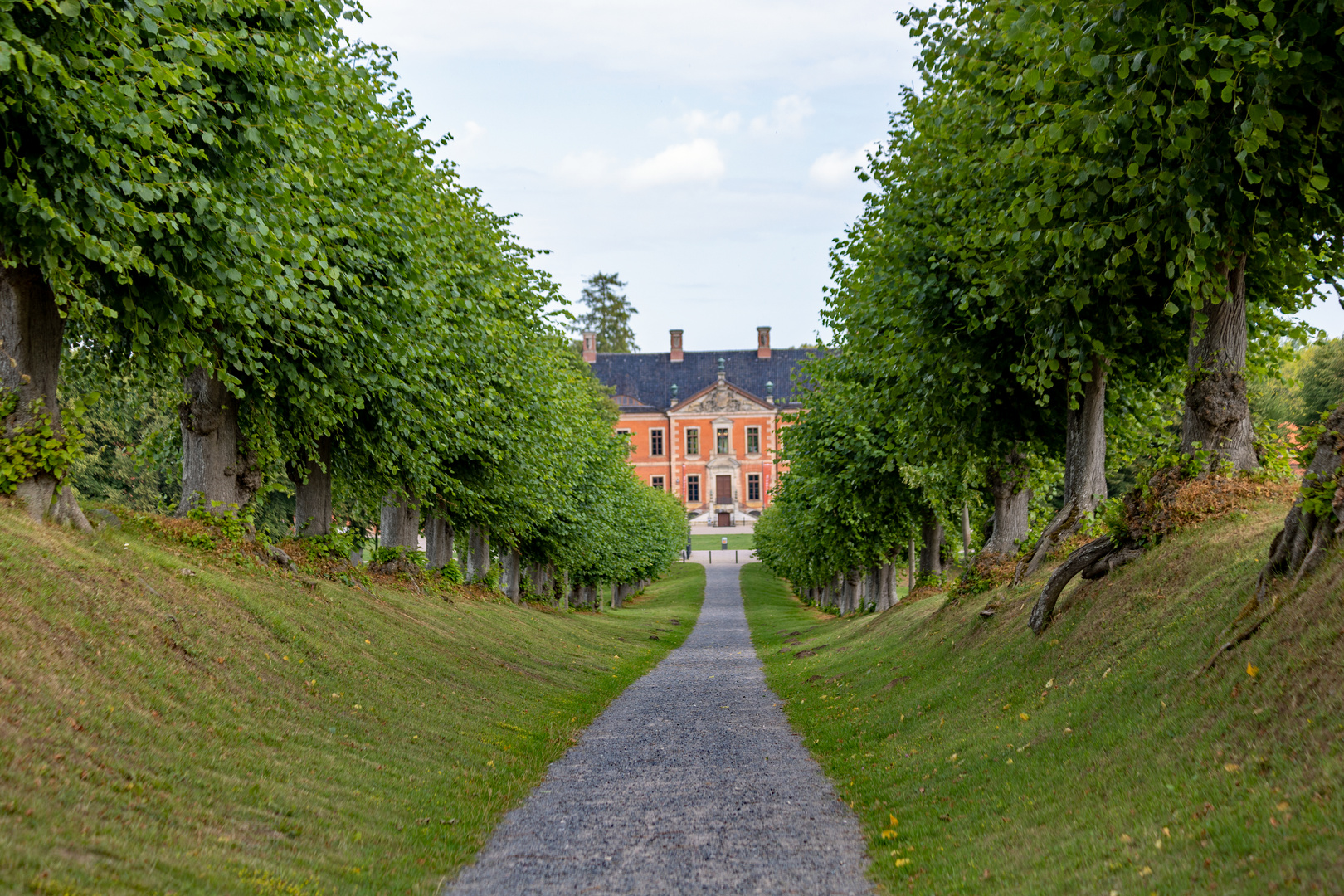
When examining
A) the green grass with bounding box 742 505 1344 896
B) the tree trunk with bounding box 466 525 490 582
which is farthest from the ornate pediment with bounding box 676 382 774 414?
the green grass with bounding box 742 505 1344 896

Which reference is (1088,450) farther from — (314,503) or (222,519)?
(314,503)

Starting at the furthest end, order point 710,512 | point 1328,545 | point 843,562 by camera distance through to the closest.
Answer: point 710,512 < point 843,562 < point 1328,545

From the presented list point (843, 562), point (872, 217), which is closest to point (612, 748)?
point (872, 217)

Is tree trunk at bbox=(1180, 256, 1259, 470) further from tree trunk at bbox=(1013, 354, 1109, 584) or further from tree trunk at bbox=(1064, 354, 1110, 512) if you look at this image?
tree trunk at bbox=(1064, 354, 1110, 512)

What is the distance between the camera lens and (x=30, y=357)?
1154cm

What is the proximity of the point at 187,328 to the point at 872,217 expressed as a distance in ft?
37.0

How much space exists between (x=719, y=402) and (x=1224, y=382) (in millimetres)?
96705

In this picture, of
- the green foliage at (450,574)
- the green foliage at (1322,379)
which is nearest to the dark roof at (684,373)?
the green foliage at (1322,379)

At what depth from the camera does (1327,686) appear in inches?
246

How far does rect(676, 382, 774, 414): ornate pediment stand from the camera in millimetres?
108688

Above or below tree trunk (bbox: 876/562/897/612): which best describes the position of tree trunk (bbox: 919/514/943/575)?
above

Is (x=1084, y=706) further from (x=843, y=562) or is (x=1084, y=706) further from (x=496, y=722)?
(x=843, y=562)

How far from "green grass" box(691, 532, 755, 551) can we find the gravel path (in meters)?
83.5

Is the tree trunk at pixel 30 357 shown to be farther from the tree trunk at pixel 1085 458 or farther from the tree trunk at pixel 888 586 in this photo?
the tree trunk at pixel 888 586
